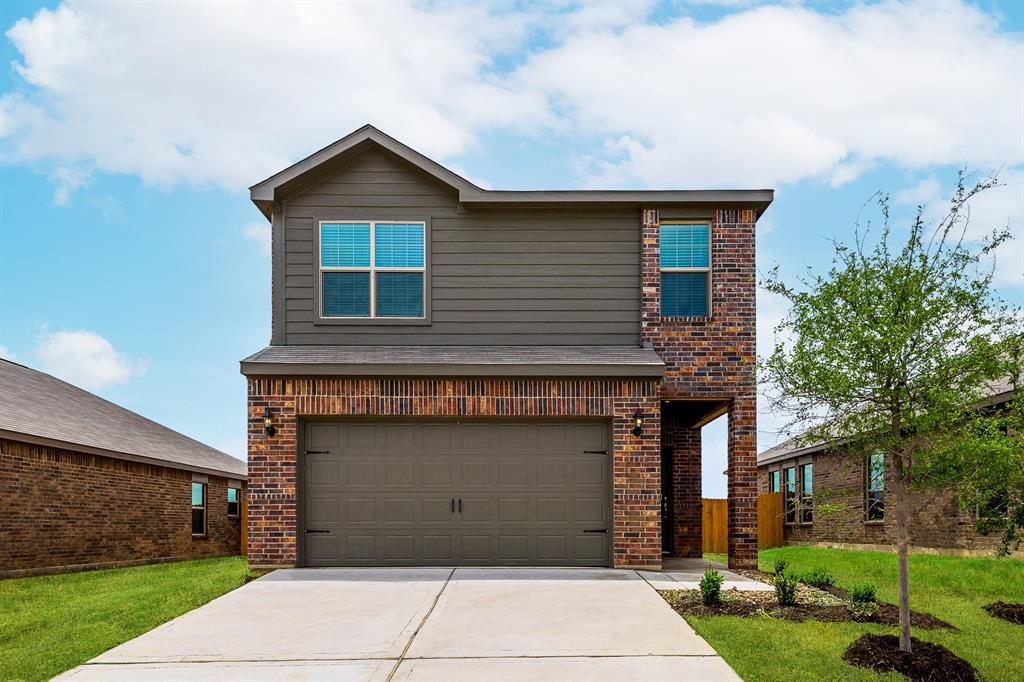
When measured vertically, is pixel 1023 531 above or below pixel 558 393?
below

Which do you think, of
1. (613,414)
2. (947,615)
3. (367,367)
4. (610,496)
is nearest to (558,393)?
(613,414)

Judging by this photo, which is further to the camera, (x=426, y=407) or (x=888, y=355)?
(x=426, y=407)

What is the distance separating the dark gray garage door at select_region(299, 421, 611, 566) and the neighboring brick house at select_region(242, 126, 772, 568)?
0.02 metres

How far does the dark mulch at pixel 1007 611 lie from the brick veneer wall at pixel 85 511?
16.2 meters

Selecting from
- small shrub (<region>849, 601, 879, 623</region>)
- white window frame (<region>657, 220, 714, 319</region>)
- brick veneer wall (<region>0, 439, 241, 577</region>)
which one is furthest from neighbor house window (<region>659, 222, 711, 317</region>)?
brick veneer wall (<region>0, 439, 241, 577</region>)

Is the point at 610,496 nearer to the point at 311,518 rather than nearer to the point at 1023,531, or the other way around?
the point at 311,518

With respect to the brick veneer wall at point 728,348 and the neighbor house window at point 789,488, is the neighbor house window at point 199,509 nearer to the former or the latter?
the brick veneer wall at point 728,348

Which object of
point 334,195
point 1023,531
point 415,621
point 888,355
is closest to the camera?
point 888,355

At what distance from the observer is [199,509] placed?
2444cm

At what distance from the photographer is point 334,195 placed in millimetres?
15266

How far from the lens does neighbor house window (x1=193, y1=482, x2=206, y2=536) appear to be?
24.2 meters

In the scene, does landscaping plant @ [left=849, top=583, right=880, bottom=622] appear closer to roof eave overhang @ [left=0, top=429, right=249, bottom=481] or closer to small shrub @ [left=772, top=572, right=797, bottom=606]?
small shrub @ [left=772, top=572, right=797, bottom=606]

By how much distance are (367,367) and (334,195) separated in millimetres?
3315

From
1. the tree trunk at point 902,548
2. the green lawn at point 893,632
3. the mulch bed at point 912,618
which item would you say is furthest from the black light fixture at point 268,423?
the tree trunk at point 902,548
